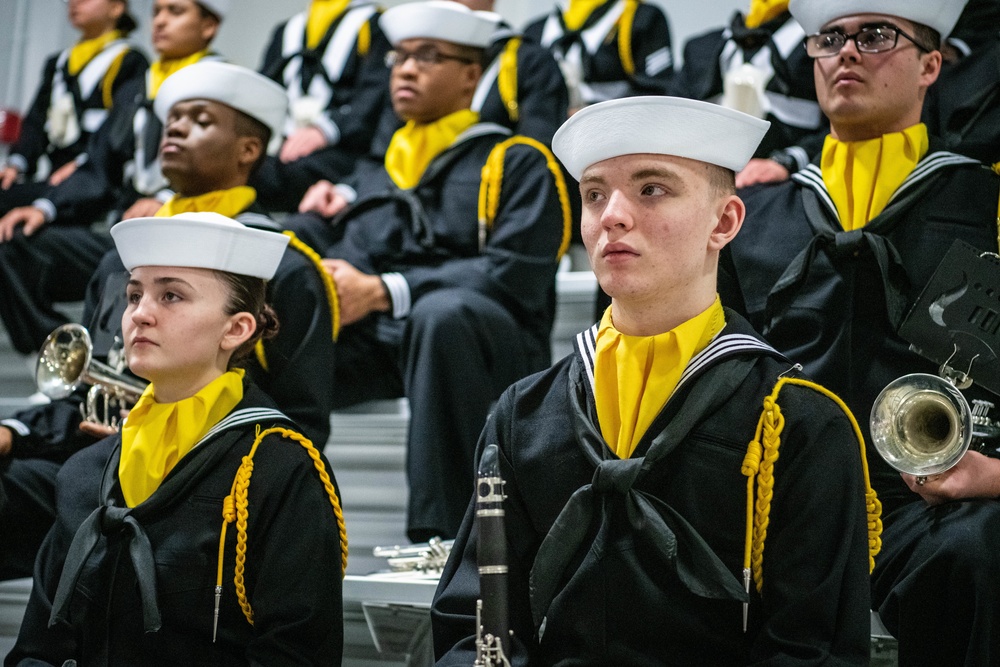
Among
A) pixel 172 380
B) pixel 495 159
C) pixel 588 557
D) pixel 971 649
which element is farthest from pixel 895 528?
pixel 495 159

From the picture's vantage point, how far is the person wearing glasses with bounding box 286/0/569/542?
3.85 m

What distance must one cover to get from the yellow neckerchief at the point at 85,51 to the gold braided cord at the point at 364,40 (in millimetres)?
1532

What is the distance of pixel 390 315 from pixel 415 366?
1.33 feet

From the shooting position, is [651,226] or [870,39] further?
[870,39]

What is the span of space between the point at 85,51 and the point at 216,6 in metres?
1.06

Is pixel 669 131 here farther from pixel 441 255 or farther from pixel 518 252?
pixel 441 255

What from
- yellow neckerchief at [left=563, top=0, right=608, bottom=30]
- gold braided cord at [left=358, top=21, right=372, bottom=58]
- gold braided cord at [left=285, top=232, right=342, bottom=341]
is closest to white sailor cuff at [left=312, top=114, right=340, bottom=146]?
gold braided cord at [left=358, top=21, right=372, bottom=58]

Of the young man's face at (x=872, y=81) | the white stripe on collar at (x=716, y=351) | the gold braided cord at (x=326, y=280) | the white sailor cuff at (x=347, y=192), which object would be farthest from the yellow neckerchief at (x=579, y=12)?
the white stripe on collar at (x=716, y=351)

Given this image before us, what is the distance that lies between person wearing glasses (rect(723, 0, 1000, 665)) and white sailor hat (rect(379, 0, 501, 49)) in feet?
5.45

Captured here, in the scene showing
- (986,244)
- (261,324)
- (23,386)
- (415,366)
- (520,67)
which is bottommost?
(23,386)

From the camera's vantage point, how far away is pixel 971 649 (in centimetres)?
248

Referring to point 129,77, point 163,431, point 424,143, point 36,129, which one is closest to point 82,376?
point 163,431

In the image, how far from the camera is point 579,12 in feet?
19.2

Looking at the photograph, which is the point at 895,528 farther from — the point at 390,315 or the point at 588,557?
the point at 390,315
